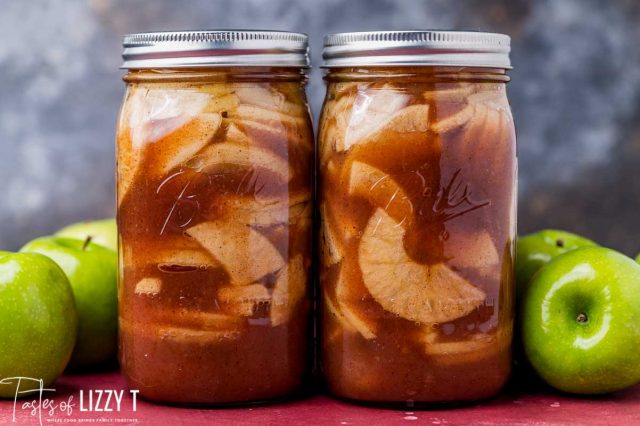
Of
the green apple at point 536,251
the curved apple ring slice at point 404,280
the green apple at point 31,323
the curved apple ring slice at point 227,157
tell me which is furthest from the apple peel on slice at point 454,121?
the green apple at point 31,323

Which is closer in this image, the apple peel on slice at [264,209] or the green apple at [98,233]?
the apple peel on slice at [264,209]

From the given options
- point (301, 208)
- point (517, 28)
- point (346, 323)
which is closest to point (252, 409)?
point (346, 323)

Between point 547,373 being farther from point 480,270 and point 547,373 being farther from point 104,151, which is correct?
point 104,151

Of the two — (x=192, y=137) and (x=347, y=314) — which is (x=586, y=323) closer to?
(x=347, y=314)

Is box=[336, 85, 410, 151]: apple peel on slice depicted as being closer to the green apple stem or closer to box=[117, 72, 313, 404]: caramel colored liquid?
box=[117, 72, 313, 404]: caramel colored liquid

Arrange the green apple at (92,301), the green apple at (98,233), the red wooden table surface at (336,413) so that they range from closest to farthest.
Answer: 1. the red wooden table surface at (336,413)
2. the green apple at (92,301)
3. the green apple at (98,233)

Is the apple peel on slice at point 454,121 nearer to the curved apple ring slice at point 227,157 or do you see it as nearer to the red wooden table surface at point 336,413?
the curved apple ring slice at point 227,157

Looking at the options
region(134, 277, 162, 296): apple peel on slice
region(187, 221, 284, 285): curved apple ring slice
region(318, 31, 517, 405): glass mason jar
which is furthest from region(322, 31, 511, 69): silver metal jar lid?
region(134, 277, 162, 296): apple peel on slice

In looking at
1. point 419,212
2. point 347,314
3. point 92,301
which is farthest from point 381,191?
point 92,301
